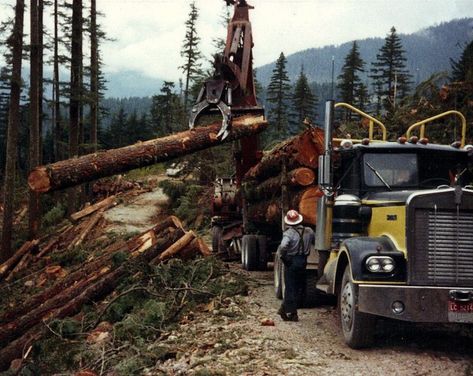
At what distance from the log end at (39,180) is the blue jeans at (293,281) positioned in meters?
4.19

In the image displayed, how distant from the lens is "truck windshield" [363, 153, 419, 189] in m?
7.89

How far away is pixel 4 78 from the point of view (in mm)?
22125

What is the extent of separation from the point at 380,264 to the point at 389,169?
184cm

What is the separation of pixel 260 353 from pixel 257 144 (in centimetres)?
737

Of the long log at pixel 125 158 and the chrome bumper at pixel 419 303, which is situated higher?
the long log at pixel 125 158

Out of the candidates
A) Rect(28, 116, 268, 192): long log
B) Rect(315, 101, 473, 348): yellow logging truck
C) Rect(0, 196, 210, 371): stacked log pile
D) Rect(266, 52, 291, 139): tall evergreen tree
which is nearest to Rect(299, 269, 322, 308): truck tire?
Rect(315, 101, 473, 348): yellow logging truck

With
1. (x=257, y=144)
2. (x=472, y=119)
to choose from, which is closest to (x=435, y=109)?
(x=472, y=119)

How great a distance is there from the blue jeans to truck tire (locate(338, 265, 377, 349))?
1.46m

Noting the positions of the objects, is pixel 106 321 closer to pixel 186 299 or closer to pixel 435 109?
pixel 186 299

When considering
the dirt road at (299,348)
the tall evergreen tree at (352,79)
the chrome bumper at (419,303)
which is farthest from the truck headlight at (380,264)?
the tall evergreen tree at (352,79)

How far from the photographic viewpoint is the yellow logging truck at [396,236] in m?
6.43

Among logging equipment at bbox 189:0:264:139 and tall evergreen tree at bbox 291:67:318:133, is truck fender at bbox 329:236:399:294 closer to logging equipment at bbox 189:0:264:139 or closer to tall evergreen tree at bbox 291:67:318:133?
logging equipment at bbox 189:0:264:139

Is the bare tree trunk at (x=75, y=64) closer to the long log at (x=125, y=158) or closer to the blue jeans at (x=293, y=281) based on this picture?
the long log at (x=125, y=158)

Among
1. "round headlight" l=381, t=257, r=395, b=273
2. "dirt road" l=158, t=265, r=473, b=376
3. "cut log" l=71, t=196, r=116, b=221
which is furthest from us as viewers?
"cut log" l=71, t=196, r=116, b=221
